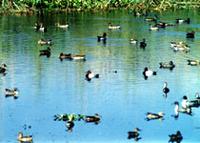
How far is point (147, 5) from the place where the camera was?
123625 mm

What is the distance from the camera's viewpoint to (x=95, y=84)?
57.6m

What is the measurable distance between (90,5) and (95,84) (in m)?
61.8

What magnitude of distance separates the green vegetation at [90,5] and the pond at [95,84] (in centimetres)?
1238

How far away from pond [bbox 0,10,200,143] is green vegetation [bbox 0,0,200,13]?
40.6ft

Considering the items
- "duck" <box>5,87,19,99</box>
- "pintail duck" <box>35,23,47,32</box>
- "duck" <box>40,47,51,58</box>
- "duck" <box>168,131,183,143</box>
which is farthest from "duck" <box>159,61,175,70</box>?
"pintail duck" <box>35,23,47,32</box>

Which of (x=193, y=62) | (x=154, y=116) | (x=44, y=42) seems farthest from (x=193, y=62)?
(x=154, y=116)

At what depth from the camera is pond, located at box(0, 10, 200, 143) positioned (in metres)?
44.0

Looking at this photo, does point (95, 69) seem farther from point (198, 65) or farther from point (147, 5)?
point (147, 5)

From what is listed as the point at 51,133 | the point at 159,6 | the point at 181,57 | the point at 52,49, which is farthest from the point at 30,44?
the point at 159,6

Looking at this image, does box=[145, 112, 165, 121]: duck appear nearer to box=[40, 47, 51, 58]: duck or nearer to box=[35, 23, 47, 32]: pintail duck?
box=[40, 47, 51, 58]: duck

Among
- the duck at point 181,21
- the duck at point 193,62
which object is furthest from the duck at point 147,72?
the duck at point 181,21

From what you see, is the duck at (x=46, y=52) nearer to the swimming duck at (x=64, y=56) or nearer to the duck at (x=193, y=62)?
the swimming duck at (x=64, y=56)

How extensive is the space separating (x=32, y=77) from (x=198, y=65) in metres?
15.7

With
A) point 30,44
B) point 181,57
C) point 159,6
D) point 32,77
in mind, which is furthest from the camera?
point 159,6
